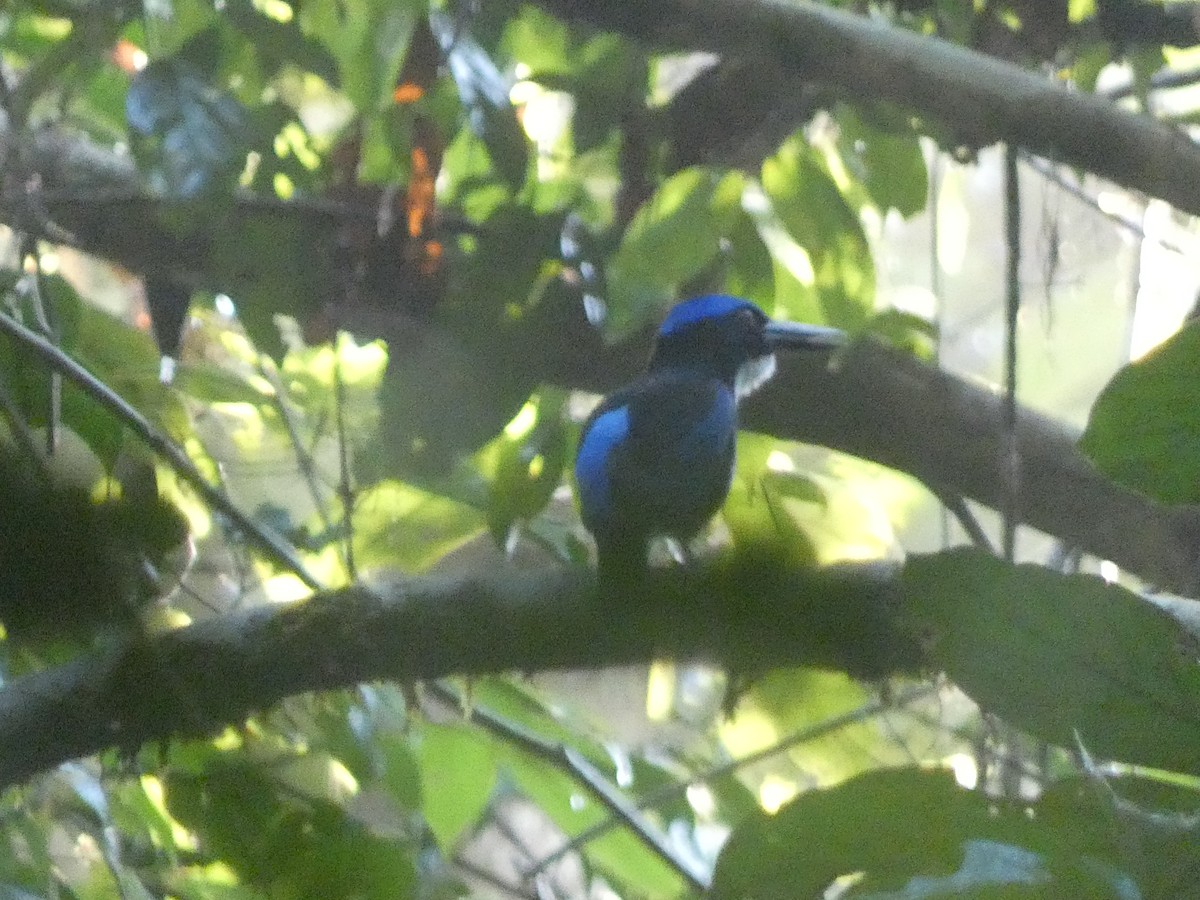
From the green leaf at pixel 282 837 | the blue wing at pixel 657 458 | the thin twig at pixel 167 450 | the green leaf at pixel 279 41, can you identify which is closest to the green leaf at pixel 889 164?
the blue wing at pixel 657 458

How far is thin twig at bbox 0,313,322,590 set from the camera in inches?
40.1

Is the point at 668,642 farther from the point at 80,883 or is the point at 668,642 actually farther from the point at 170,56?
the point at 170,56

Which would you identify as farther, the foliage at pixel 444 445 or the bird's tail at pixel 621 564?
the bird's tail at pixel 621 564

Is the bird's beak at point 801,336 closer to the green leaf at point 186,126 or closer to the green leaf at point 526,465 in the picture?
the green leaf at point 526,465

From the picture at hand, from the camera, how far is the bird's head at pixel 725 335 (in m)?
1.47

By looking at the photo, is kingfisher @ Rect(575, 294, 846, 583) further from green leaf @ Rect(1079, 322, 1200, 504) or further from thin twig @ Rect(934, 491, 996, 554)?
green leaf @ Rect(1079, 322, 1200, 504)

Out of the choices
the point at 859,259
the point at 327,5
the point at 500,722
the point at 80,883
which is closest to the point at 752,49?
the point at 859,259

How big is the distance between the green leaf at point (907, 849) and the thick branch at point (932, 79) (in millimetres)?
826

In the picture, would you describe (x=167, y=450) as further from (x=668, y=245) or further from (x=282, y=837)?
(x=668, y=245)

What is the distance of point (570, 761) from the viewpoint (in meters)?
1.06

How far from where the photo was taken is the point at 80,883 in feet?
3.40

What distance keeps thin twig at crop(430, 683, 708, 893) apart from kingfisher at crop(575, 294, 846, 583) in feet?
0.50

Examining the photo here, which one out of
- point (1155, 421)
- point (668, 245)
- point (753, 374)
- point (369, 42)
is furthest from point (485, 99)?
point (1155, 421)

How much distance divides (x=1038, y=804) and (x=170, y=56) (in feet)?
2.98
